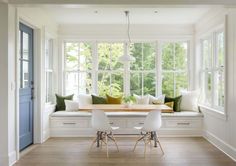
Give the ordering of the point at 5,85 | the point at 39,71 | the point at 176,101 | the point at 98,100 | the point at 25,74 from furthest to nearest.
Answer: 1. the point at 98,100
2. the point at 176,101
3. the point at 39,71
4. the point at 25,74
5. the point at 5,85

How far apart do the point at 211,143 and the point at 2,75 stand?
408cm

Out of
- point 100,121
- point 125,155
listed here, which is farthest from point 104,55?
point 125,155

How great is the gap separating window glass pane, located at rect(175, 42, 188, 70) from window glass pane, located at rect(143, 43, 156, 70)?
0.58 m

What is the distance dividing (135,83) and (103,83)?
2.65 ft

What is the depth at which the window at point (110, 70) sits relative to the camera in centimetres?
763

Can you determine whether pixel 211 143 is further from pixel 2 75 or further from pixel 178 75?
pixel 2 75

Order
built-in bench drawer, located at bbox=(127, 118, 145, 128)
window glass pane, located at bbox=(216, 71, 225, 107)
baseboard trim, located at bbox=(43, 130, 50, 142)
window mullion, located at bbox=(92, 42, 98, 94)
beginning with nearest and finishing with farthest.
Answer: window glass pane, located at bbox=(216, 71, 225, 107), baseboard trim, located at bbox=(43, 130, 50, 142), built-in bench drawer, located at bbox=(127, 118, 145, 128), window mullion, located at bbox=(92, 42, 98, 94)

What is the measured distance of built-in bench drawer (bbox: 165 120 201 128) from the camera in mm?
6758

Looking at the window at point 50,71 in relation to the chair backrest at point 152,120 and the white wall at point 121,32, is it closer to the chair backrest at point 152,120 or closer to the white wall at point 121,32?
the white wall at point 121,32

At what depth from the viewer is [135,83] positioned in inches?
303

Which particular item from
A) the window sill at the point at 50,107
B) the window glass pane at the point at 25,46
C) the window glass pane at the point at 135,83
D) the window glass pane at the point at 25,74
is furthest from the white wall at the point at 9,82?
the window glass pane at the point at 135,83

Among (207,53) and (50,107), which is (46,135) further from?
(207,53)

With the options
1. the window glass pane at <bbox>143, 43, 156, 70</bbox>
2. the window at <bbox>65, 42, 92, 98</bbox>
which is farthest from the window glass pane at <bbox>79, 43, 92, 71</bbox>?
the window glass pane at <bbox>143, 43, 156, 70</bbox>

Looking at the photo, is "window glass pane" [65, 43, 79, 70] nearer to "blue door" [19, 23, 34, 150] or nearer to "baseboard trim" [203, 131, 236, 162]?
"blue door" [19, 23, 34, 150]
